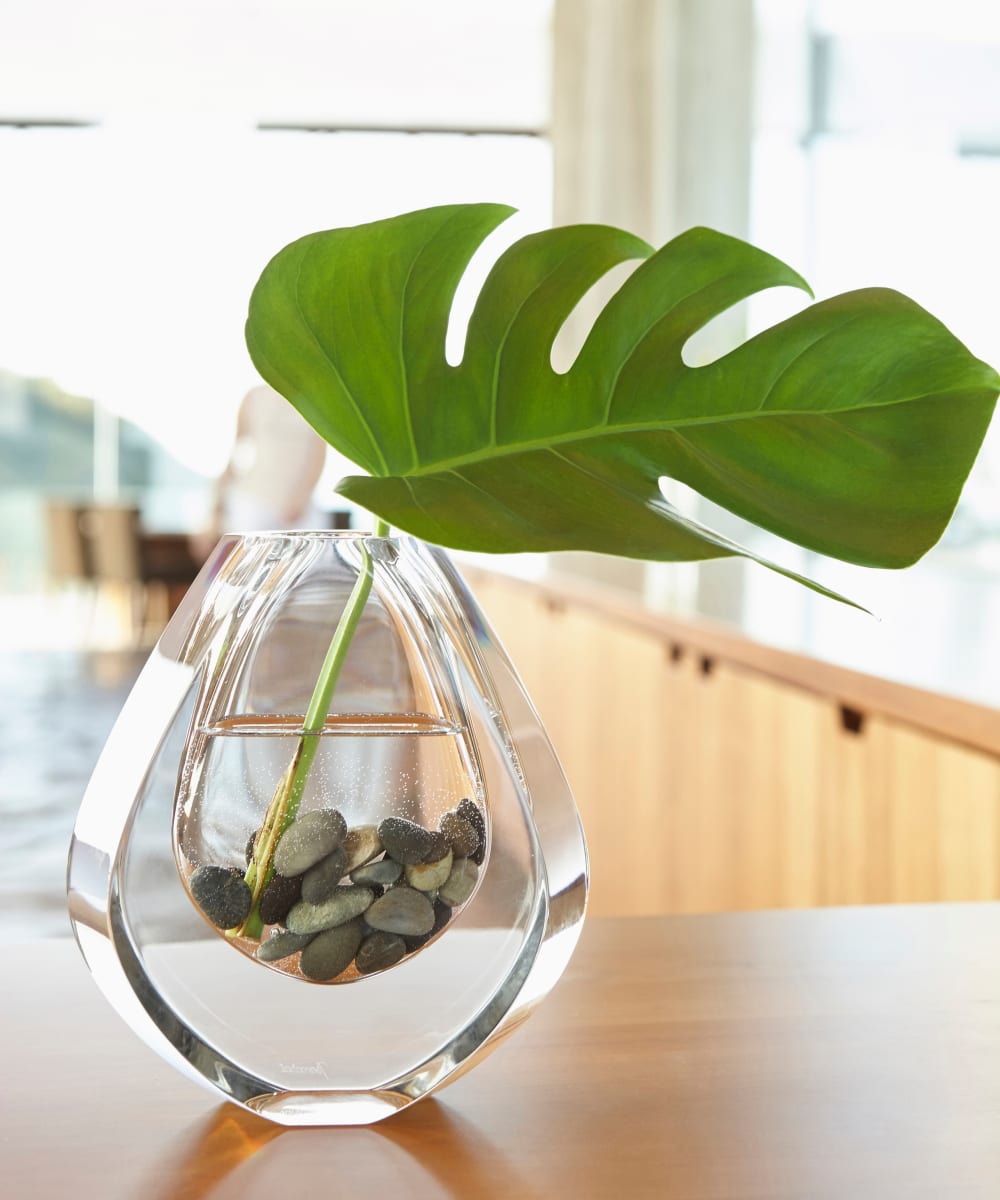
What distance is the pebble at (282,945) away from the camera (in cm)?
42

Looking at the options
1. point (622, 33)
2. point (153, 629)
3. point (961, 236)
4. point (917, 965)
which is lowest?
point (153, 629)

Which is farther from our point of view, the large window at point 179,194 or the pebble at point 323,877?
the large window at point 179,194

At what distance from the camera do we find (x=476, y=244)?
449 millimetres

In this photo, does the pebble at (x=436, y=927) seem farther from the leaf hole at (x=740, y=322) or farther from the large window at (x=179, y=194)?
the large window at (x=179, y=194)

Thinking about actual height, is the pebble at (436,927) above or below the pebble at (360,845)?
below

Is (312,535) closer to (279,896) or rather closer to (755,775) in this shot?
(279,896)

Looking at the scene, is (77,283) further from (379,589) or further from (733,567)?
(379,589)

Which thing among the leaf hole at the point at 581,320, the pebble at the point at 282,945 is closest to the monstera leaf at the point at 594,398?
the pebble at the point at 282,945

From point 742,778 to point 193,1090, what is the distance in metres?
1.43

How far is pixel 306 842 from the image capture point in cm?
41

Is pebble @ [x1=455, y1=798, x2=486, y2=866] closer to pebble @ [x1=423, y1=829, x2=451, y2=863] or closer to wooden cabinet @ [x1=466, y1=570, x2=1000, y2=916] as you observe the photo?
pebble @ [x1=423, y1=829, x2=451, y2=863]

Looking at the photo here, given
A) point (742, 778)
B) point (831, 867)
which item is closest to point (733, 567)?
point (742, 778)

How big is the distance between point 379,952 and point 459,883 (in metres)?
0.03

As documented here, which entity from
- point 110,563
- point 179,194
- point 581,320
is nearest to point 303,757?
point 581,320
